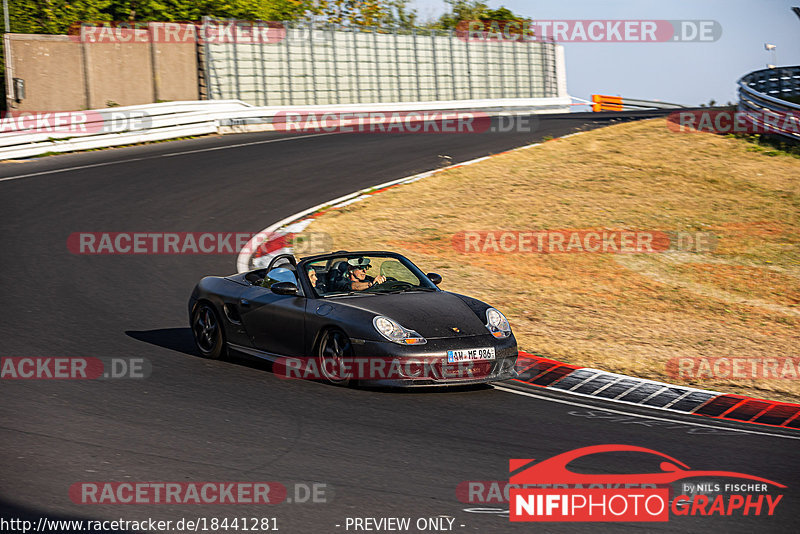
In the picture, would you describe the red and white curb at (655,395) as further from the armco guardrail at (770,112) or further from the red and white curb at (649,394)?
the armco guardrail at (770,112)

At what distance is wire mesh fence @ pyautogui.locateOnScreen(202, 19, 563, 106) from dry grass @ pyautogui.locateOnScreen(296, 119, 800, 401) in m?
12.1

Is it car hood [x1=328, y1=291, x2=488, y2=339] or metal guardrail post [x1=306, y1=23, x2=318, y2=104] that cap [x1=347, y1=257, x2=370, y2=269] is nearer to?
car hood [x1=328, y1=291, x2=488, y2=339]

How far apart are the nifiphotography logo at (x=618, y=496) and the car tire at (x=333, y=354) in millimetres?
2436

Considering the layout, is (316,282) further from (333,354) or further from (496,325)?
(496,325)

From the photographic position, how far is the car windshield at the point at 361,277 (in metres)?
9.29

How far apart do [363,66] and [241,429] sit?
30.9 meters

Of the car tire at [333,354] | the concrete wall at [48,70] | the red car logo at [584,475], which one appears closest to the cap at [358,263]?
the car tire at [333,354]

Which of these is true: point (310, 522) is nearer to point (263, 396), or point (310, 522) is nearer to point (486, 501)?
point (486, 501)

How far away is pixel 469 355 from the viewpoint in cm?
843

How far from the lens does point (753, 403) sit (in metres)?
8.92

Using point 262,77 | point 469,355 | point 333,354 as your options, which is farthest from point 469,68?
point 469,355

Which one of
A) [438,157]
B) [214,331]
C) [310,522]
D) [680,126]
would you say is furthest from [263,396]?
[680,126]

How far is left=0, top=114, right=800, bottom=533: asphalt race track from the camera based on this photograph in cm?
555

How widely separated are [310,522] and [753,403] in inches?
209
